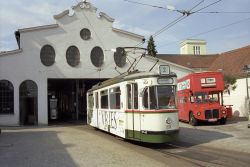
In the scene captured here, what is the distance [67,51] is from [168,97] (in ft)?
80.6

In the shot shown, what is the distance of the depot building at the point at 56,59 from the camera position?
38.7 meters

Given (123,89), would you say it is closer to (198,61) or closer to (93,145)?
(93,145)

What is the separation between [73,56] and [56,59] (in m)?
1.78

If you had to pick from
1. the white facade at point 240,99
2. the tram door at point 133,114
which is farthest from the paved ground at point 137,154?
the white facade at point 240,99

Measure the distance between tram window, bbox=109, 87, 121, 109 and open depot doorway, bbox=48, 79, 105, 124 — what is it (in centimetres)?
2374

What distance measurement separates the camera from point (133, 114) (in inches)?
711

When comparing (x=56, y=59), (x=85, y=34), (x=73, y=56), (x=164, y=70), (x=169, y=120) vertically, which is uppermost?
(x=85, y=34)

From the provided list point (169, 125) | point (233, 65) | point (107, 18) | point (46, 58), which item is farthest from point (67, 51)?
point (169, 125)

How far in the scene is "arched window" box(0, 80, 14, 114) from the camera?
38312mm

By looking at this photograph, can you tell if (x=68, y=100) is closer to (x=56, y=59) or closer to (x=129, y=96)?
(x=56, y=59)

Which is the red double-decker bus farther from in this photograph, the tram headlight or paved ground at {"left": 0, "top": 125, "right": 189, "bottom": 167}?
the tram headlight

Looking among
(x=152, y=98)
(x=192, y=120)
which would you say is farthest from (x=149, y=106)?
(x=192, y=120)

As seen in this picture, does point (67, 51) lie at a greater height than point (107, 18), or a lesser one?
lesser

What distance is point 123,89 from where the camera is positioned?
1903 cm
